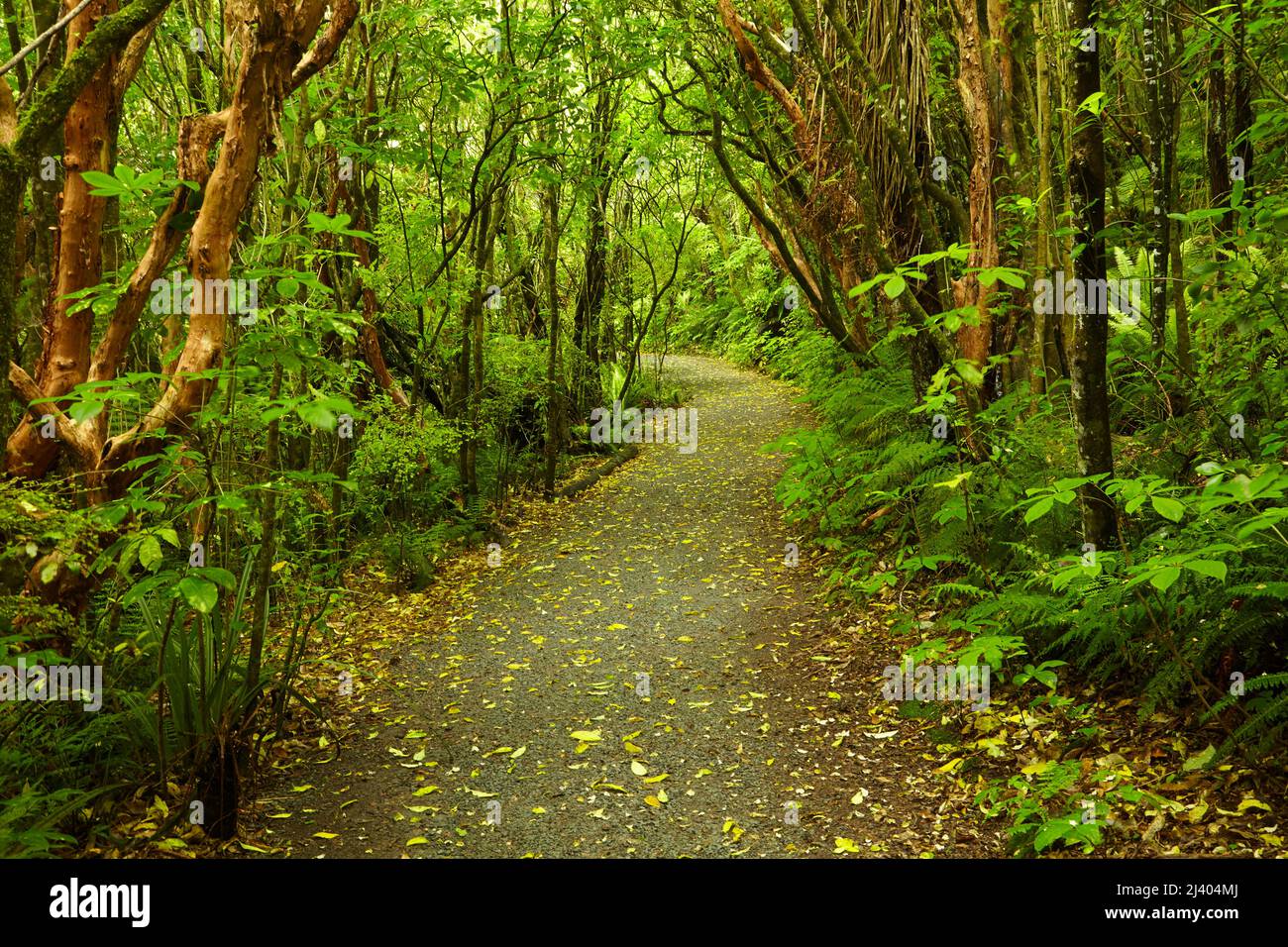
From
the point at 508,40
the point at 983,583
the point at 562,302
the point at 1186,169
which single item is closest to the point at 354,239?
the point at 508,40

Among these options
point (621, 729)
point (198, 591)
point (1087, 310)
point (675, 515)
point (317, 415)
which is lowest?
point (621, 729)

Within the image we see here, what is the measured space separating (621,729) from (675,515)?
4.87 m

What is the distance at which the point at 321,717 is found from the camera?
16.0 ft

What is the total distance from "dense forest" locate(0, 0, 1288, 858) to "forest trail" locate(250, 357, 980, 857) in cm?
3

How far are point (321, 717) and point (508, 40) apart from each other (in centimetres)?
662

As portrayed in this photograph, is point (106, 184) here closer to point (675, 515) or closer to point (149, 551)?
point (149, 551)

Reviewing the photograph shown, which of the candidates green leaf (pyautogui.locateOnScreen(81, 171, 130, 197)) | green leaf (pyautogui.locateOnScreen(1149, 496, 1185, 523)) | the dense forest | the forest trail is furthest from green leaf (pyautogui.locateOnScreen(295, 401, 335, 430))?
green leaf (pyautogui.locateOnScreen(1149, 496, 1185, 523))

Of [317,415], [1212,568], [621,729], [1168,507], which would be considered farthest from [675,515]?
[317,415]

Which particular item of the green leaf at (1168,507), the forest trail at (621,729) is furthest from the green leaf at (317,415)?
the green leaf at (1168,507)

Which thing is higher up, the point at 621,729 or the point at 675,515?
the point at 675,515

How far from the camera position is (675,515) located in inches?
378

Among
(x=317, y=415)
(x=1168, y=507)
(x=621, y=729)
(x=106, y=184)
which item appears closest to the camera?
(x=317, y=415)

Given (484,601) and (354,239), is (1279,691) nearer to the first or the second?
(484,601)

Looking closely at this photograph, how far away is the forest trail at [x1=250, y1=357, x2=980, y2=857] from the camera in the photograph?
3.80 metres
